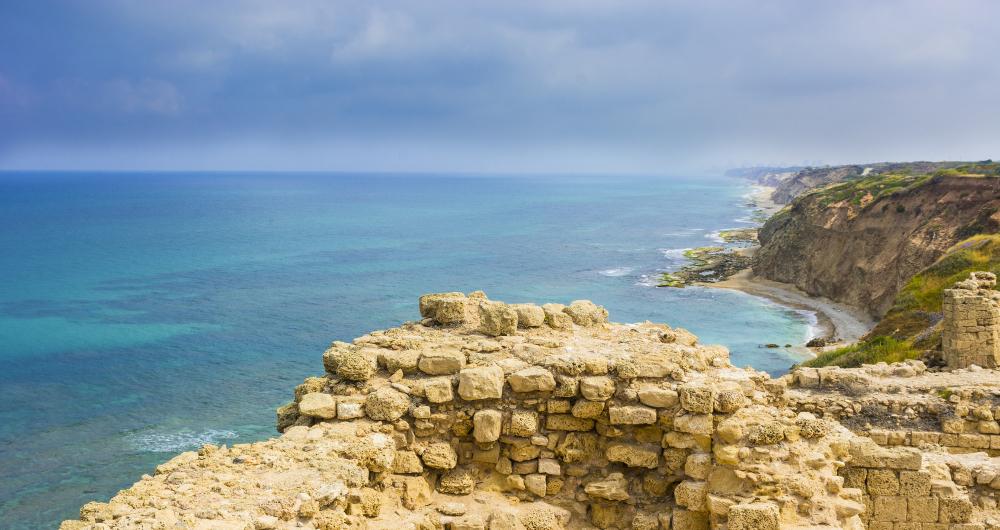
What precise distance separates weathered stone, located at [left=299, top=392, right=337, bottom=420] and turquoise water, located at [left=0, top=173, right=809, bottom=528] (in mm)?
18066

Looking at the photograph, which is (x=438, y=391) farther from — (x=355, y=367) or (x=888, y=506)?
(x=888, y=506)

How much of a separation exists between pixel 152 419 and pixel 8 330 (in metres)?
21.0

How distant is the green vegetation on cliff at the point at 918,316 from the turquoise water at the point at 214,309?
7.19 meters

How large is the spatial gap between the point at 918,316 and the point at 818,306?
22.2 metres

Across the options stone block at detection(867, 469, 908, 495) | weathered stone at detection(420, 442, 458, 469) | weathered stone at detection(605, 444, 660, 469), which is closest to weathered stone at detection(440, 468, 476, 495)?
weathered stone at detection(420, 442, 458, 469)

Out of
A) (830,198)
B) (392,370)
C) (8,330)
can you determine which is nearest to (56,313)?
(8,330)

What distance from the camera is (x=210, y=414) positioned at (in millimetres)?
29531

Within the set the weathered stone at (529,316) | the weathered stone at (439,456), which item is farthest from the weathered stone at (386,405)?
the weathered stone at (529,316)

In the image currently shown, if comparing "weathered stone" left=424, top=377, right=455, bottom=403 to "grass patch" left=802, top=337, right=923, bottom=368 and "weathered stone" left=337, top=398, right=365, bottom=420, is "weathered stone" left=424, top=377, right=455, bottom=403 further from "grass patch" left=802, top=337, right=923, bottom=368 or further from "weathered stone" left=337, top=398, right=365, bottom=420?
"grass patch" left=802, top=337, right=923, bottom=368

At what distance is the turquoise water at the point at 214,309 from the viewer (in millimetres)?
27656

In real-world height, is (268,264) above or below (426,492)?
below

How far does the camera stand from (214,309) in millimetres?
47031

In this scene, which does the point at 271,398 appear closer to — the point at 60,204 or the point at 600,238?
the point at 600,238

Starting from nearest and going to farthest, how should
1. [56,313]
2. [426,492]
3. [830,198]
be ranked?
[426,492], [56,313], [830,198]
